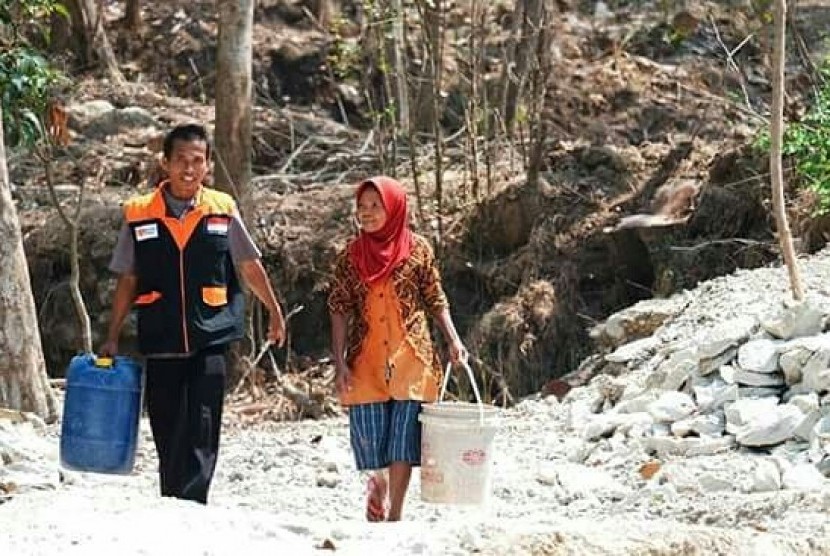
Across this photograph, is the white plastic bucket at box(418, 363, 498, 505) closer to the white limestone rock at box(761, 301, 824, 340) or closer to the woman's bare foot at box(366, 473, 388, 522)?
the woman's bare foot at box(366, 473, 388, 522)

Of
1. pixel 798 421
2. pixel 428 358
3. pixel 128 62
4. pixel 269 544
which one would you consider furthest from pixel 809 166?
pixel 128 62

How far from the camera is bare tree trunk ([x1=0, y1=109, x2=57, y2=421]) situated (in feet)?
26.7

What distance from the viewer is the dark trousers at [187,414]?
535 centimetres

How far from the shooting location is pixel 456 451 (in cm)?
538

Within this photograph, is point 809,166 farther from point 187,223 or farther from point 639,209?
point 187,223

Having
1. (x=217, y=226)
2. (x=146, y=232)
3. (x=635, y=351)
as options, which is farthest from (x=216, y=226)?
(x=635, y=351)

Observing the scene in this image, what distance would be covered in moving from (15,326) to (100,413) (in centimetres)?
302

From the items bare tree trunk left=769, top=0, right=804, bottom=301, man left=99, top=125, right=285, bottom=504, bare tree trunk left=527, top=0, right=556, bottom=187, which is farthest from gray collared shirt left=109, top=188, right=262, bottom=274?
bare tree trunk left=527, top=0, right=556, bottom=187

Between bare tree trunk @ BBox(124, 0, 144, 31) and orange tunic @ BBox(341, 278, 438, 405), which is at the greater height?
bare tree trunk @ BBox(124, 0, 144, 31)

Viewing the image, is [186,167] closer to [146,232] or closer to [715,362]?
[146,232]

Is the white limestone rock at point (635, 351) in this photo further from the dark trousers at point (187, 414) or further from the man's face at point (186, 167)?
the man's face at point (186, 167)

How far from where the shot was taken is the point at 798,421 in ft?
23.2

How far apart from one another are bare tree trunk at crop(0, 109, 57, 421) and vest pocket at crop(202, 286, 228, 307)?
3.04 m

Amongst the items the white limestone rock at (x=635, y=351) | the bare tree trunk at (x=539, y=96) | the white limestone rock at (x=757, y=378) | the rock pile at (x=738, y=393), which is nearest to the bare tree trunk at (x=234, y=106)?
the bare tree trunk at (x=539, y=96)
